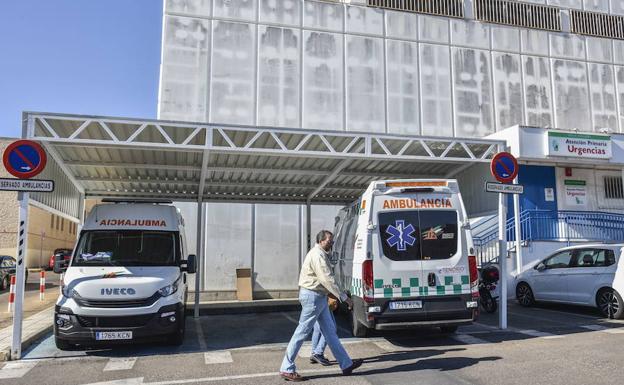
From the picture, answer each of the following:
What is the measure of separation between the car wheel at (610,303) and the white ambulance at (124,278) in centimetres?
852

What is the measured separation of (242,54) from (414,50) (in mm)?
6624

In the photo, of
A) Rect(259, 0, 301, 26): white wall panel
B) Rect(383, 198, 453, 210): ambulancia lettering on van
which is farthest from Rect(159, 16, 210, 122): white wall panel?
Rect(383, 198, 453, 210): ambulancia lettering on van

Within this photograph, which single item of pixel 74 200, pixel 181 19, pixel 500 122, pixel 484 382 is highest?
pixel 181 19

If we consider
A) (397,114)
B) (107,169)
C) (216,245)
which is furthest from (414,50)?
(107,169)

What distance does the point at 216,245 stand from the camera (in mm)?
17297

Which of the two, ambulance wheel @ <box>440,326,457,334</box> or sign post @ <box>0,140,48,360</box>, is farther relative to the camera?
ambulance wheel @ <box>440,326,457,334</box>

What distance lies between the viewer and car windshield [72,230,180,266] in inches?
343

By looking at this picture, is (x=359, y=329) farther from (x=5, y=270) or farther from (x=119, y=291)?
(x=5, y=270)

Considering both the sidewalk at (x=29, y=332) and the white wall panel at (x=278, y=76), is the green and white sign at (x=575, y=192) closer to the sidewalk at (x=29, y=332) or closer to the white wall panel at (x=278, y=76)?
the white wall panel at (x=278, y=76)

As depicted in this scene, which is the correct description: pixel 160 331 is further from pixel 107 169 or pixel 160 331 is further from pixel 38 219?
pixel 38 219

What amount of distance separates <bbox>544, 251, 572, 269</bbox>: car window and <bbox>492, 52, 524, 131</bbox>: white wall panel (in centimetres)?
851

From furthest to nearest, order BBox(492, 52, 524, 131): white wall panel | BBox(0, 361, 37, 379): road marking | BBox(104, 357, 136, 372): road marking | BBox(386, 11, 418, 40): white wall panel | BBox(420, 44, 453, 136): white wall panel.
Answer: BBox(492, 52, 524, 131): white wall panel
BBox(386, 11, 418, 40): white wall panel
BBox(420, 44, 453, 136): white wall panel
BBox(104, 357, 136, 372): road marking
BBox(0, 361, 37, 379): road marking

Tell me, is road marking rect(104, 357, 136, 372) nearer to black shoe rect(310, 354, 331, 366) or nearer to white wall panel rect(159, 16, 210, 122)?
black shoe rect(310, 354, 331, 366)

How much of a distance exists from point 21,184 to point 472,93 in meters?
16.3
